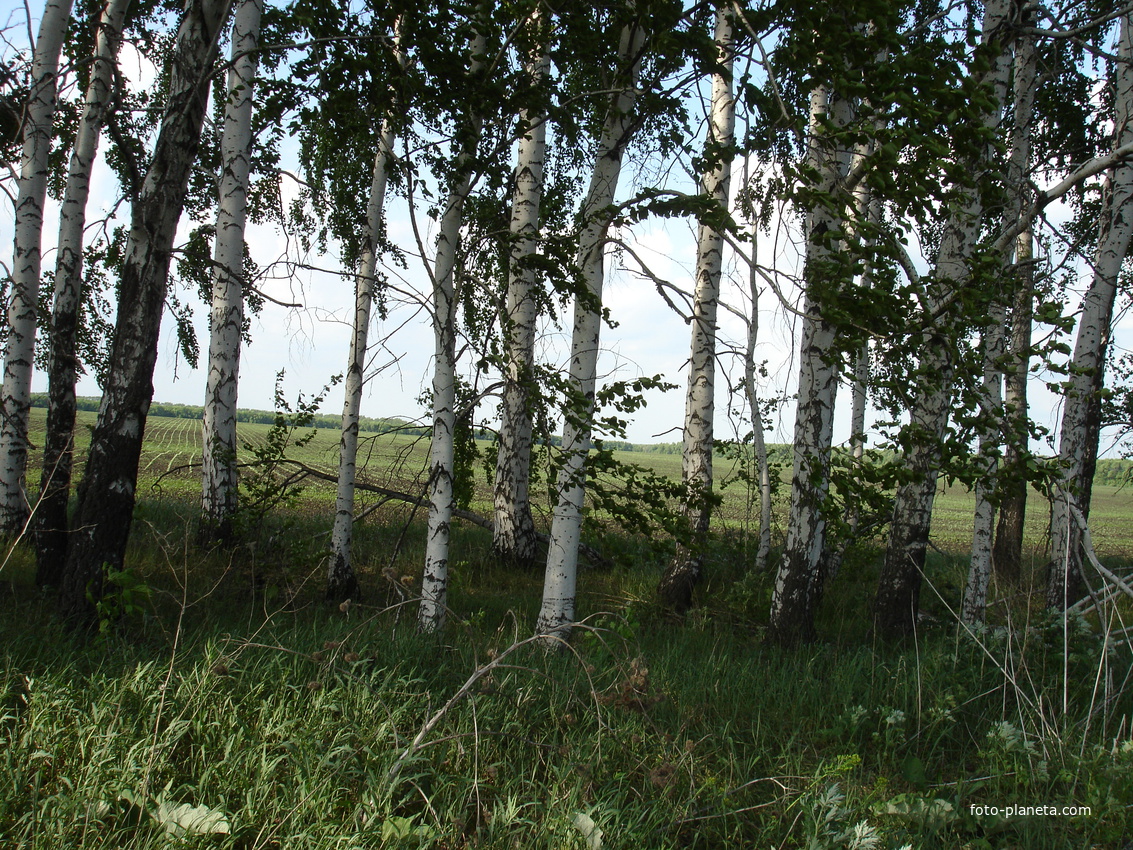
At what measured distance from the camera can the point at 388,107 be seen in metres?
4.20

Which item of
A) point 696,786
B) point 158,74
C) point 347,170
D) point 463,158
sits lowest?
point 696,786

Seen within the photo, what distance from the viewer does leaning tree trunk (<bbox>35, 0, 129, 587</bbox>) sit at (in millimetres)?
5707

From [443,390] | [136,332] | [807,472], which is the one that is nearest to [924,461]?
[807,472]

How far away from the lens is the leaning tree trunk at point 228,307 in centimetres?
655

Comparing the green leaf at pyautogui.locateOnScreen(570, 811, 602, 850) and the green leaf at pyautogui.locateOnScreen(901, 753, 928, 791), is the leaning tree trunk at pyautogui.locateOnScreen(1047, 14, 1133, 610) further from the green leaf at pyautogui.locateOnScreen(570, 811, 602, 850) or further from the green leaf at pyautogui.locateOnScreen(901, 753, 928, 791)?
the green leaf at pyautogui.locateOnScreen(570, 811, 602, 850)

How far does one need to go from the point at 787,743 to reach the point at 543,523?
27.3ft

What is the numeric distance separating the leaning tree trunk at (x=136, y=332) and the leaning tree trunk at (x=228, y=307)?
2206 mm

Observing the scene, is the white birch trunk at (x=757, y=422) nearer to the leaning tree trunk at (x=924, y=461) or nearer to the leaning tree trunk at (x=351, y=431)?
the leaning tree trunk at (x=924, y=461)

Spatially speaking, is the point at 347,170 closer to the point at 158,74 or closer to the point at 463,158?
the point at 463,158

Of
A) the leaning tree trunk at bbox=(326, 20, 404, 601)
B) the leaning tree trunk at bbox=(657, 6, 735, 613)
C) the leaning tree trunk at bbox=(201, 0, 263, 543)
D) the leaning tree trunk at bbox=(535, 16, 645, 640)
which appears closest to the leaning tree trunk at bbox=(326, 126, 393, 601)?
the leaning tree trunk at bbox=(326, 20, 404, 601)

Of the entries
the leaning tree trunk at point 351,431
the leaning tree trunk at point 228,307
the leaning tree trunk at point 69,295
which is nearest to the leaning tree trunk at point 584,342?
the leaning tree trunk at point 351,431

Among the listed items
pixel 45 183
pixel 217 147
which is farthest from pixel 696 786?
pixel 217 147

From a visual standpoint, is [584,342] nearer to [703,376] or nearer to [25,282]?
[703,376]

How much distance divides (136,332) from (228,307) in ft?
10.9
